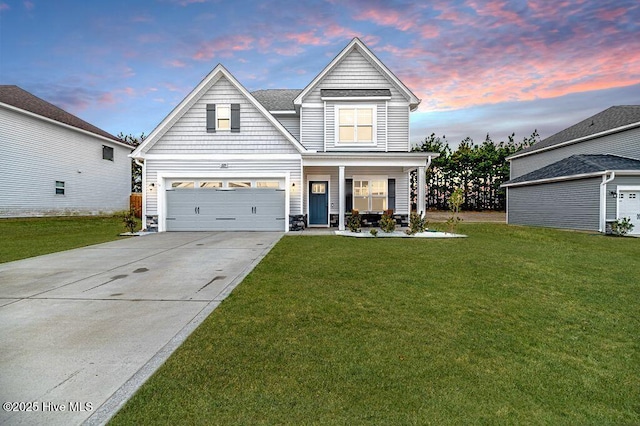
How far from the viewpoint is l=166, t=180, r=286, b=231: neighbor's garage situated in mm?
14703

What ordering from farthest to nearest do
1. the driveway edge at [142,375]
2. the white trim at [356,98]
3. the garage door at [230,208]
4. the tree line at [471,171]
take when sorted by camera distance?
the tree line at [471,171], the white trim at [356,98], the garage door at [230,208], the driveway edge at [142,375]

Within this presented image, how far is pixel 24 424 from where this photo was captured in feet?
7.05

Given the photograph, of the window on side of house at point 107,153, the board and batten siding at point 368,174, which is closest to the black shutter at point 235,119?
the board and batten siding at point 368,174

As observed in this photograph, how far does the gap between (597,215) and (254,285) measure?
17680mm

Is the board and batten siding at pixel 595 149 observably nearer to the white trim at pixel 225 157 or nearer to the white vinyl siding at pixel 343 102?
the white vinyl siding at pixel 343 102

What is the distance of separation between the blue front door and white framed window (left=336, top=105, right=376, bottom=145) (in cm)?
252

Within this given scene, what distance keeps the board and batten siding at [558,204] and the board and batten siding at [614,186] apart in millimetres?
394

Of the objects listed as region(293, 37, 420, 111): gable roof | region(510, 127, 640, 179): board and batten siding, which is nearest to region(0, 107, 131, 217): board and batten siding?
region(293, 37, 420, 111): gable roof

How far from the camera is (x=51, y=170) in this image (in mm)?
20078

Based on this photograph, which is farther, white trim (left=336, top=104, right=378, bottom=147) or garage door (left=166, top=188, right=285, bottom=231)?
white trim (left=336, top=104, right=378, bottom=147)

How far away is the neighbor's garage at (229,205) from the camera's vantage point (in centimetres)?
1470

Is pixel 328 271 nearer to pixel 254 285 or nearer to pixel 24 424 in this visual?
pixel 254 285

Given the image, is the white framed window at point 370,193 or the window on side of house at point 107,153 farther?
the window on side of house at point 107,153

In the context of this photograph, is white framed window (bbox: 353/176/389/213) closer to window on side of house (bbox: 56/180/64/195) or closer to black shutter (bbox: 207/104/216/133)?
black shutter (bbox: 207/104/216/133)
